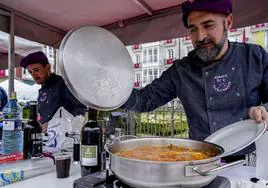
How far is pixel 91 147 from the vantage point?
824mm

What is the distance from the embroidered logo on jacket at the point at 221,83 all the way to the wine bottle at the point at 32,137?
0.96 metres

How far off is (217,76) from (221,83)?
0.05 meters

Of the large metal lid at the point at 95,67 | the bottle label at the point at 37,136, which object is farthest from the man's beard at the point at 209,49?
the bottle label at the point at 37,136

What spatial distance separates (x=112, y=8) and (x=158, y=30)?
46 centimetres

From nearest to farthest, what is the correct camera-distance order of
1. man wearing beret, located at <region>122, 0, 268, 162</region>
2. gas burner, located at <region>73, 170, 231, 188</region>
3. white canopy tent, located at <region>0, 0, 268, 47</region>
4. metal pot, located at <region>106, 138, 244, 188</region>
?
metal pot, located at <region>106, 138, 244, 188</region> → gas burner, located at <region>73, 170, 231, 188</region> → man wearing beret, located at <region>122, 0, 268, 162</region> → white canopy tent, located at <region>0, 0, 268, 47</region>

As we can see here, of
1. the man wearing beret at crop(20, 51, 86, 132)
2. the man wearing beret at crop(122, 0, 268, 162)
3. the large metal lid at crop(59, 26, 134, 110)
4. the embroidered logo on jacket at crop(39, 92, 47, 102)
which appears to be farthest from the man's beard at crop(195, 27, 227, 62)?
the embroidered logo on jacket at crop(39, 92, 47, 102)

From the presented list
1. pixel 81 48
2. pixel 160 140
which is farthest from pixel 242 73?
pixel 81 48

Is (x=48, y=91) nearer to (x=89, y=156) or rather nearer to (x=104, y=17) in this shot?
(x=104, y=17)

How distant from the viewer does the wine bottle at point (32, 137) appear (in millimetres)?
1053

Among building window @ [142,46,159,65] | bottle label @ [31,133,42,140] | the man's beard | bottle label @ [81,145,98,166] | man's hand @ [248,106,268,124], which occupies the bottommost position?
bottle label @ [81,145,98,166]

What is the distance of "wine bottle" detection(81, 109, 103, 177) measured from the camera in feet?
2.71

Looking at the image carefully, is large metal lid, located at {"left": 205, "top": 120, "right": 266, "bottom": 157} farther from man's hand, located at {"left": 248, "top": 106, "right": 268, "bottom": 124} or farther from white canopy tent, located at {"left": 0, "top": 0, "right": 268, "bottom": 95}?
white canopy tent, located at {"left": 0, "top": 0, "right": 268, "bottom": 95}

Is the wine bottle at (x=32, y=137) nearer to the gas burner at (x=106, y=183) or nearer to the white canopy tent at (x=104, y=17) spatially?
the gas burner at (x=106, y=183)

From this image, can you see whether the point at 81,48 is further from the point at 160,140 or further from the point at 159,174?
Result: the point at 159,174
